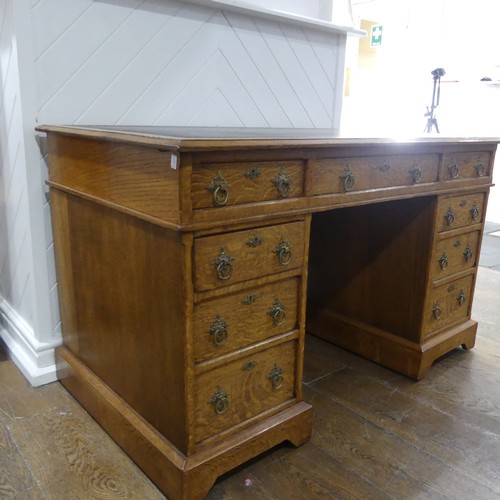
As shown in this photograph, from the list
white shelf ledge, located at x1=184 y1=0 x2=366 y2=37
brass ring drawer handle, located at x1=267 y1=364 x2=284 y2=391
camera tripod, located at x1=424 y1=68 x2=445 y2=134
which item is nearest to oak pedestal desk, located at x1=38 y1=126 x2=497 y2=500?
brass ring drawer handle, located at x1=267 y1=364 x2=284 y2=391

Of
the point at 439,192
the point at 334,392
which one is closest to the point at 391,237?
the point at 439,192

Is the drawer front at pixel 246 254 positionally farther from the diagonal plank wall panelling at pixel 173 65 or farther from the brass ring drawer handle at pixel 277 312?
the diagonal plank wall panelling at pixel 173 65

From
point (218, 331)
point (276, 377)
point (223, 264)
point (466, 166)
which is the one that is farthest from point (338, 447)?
point (466, 166)

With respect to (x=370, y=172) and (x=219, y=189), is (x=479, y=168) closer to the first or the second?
(x=370, y=172)

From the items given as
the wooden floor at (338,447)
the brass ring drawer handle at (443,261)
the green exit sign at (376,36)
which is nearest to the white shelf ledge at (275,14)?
the brass ring drawer handle at (443,261)

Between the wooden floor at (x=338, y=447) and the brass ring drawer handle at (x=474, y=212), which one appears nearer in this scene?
the wooden floor at (x=338, y=447)

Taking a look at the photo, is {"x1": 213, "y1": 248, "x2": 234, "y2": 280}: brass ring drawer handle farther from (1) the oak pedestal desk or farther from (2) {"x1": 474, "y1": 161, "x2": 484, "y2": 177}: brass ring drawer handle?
(2) {"x1": 474, "y1": 161, "x2": 484, "y2": 177}: brass ring drawer handle

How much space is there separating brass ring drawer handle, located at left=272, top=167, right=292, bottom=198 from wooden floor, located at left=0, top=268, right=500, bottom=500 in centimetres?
67

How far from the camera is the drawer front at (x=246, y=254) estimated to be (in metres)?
1.02

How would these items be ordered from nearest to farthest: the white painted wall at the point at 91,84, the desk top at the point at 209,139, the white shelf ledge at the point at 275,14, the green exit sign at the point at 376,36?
the desk top at the point at 209,139
the white painted wall at the point at 91,84
the white shelf ledge at the point at 275,14
the green exit sign at the point at 376,36

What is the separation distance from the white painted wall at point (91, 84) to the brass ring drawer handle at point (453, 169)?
713mm

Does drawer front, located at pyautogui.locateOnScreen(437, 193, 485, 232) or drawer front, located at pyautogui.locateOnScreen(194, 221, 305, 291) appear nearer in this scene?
drawer front, located at pyautogui.locateOnScreen(194, 221, 305, 291)

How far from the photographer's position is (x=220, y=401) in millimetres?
1125

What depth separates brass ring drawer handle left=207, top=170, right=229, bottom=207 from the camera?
3.23ft
